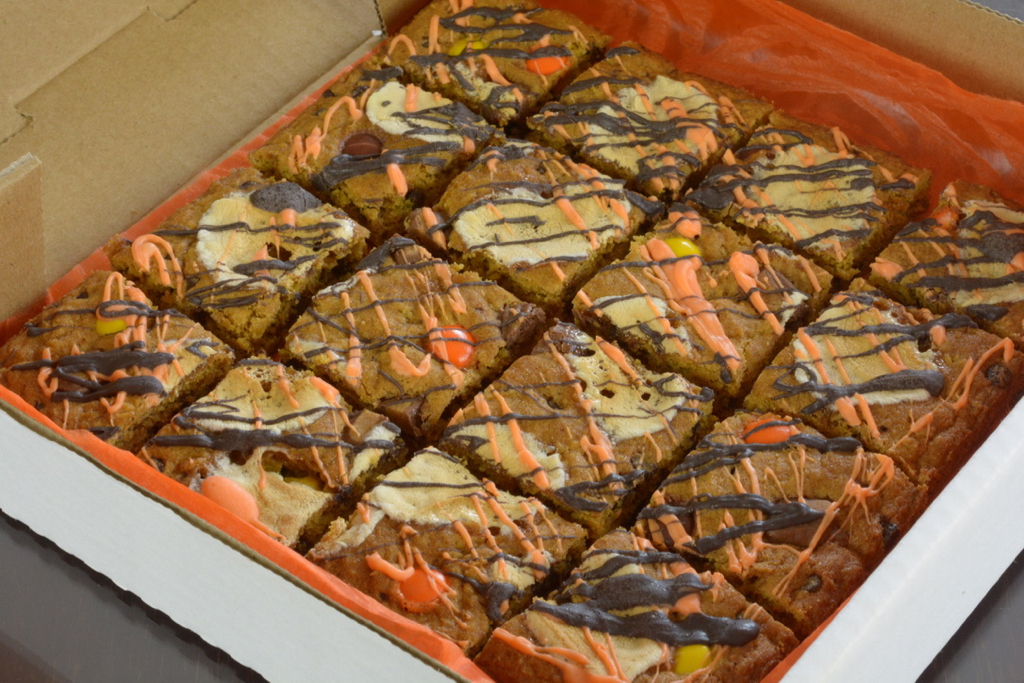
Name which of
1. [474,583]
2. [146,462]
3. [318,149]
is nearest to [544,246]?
[318,149]

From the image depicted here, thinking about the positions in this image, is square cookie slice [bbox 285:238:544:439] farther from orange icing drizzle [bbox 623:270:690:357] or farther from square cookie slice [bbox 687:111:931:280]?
square cookie slice [bbox 687:111:931:280]

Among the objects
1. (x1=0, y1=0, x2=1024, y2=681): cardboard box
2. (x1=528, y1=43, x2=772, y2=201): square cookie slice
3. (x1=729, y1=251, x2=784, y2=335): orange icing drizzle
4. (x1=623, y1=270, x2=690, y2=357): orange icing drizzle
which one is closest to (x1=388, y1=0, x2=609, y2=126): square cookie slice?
(x1=528, y1=43, x2=772, y2=201): square cookie slice

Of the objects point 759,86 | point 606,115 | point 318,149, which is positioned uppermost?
point 759,86

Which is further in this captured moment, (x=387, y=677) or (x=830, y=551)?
(x=830, y=551)

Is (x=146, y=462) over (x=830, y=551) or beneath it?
beneath

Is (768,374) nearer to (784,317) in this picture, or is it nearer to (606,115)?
(784,317)
